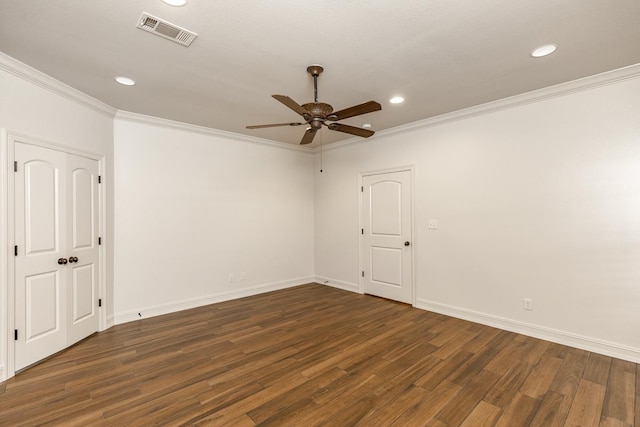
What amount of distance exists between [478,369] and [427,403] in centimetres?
81

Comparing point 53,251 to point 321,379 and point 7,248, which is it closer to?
point 7,248

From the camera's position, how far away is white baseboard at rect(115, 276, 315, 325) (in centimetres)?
404

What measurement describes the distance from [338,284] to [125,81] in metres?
4.62

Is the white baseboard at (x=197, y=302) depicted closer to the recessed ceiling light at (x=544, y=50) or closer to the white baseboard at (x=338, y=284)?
the white baseboard at (x=338, y=284)

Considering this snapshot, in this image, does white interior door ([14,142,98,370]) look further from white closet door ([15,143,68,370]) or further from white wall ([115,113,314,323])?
white wall ([115,113,314,323])

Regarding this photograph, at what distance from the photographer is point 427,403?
2.29m

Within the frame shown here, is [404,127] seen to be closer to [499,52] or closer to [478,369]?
[499,52]

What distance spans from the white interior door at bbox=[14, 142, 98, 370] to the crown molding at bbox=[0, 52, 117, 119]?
632mm

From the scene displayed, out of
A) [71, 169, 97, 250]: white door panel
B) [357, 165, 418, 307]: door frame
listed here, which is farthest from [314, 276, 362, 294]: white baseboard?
[71, 169, 97, 250]: white door panel

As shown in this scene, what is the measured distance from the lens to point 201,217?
4.76 meters

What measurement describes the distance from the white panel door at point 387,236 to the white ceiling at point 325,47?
1631 mm

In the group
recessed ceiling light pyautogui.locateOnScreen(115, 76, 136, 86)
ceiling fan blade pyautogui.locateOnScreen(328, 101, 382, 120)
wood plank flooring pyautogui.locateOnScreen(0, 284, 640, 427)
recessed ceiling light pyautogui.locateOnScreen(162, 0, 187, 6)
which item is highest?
recessed ceiling light pyautogui.locateOnScreen(115, 76, 136, 86)

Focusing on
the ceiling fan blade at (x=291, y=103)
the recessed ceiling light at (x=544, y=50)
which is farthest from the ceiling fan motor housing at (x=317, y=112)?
the recessed ceiling light at (x=544, y=50)

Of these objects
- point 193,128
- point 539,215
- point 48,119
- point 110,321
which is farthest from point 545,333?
point 48,119
